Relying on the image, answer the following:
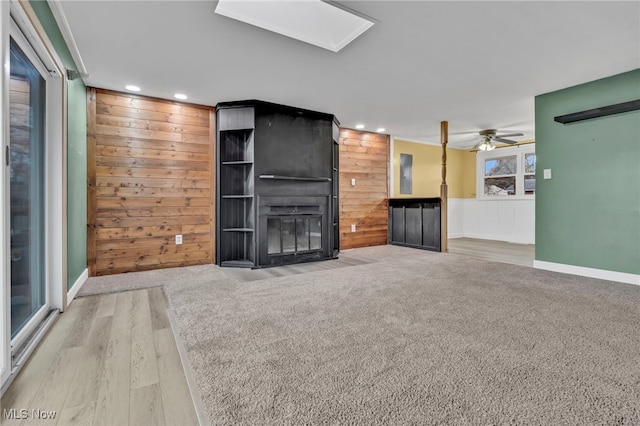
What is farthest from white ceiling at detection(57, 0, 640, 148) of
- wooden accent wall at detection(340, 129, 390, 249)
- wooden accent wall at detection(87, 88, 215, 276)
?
wooden accent wall at detection(340, 129, 390, 249)

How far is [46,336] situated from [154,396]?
3.92 feet

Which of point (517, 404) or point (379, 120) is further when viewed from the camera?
point (379, 120)

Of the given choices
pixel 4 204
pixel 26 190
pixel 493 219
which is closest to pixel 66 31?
pixel 26 190

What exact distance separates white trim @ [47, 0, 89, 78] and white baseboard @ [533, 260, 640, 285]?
5482 mm

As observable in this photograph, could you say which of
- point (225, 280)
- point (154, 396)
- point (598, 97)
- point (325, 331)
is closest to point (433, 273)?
point (325, 331)

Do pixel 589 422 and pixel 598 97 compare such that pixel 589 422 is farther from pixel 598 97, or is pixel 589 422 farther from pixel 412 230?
pixel 412 230

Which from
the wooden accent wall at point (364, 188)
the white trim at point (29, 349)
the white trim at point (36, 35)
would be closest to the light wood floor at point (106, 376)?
the white trim at point (29, 349)

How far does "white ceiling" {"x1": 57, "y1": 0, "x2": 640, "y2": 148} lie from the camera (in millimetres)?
2221

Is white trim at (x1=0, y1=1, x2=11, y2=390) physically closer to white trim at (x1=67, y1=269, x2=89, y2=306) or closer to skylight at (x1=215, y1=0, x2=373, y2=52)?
skylight at (x1=215, y1=0, x2=373, y2=52)

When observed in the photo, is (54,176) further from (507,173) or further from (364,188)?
(507,173)

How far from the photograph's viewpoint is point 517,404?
124 centimetres

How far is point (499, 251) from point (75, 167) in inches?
241

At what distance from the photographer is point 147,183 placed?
384 centimetres

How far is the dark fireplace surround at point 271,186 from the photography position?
410 centimetres
